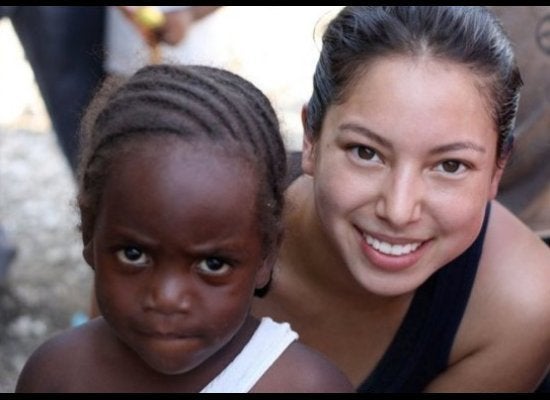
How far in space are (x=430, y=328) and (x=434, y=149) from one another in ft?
1.43

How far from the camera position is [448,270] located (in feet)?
6.67

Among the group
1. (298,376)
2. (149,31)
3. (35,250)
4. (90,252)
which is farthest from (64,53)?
(298,376)

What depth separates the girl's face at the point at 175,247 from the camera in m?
1.46

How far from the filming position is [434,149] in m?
1.74

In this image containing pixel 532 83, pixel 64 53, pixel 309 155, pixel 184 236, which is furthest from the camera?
pixel 64 53

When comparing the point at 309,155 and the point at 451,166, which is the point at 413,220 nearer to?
the point at 451,166

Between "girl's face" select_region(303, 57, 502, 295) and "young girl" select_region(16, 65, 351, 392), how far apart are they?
0.21m

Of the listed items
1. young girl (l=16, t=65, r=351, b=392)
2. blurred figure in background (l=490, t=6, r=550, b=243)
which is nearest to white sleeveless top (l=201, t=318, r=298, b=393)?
young girl (l=16, t=65, r=351, b=392)

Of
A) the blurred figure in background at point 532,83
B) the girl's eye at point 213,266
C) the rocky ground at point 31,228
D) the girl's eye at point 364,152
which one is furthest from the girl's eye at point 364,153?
the rocky ground at point 31,228

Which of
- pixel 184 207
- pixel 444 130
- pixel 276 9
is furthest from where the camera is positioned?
pixel 276 9

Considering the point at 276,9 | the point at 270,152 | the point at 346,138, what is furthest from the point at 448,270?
the point at 276,9

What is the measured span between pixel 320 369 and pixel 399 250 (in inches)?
10.9
